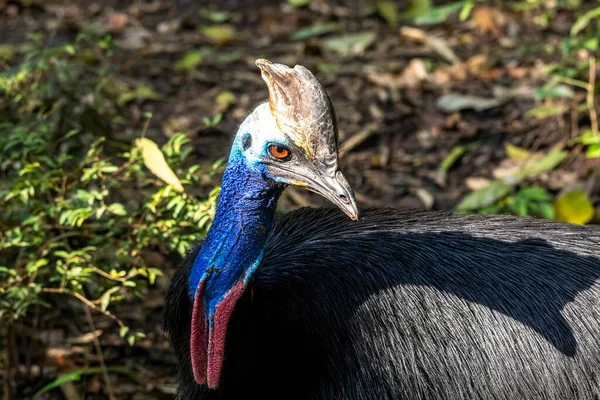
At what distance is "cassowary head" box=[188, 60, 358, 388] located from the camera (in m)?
2.33

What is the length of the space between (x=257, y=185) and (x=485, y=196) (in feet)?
8.04

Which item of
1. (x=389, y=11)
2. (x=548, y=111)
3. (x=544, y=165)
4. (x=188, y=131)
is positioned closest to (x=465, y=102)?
(x=548, y=111)

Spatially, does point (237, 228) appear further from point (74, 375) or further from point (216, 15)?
point (216, 15)

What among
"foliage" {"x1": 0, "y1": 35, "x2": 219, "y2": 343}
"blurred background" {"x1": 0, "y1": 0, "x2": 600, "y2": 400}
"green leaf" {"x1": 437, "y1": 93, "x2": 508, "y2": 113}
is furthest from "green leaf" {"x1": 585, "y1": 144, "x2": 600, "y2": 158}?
"foliage" {"x1": 0, "y1": 35, "x2": 219, "y2": 343}

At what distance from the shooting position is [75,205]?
3.31m

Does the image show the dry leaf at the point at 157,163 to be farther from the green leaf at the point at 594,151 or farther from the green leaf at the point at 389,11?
the green leaf at the point at 389,11

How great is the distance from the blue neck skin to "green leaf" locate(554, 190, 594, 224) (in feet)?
7.40

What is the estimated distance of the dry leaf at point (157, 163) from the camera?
3.23 m

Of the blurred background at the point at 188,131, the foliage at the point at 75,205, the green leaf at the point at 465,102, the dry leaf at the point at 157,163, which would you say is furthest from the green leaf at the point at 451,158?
the dry leaf at the point at 157,163

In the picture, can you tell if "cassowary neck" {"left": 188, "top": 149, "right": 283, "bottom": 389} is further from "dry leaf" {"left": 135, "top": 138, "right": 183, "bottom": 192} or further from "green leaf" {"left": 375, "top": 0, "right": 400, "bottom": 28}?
"green leaf" {"left": 375, "top": 0, "right": 400, "bottom": 28}

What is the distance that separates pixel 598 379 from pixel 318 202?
233cm

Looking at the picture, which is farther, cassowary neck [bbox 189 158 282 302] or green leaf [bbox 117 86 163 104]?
green leaf [bbox 117 86 163 104]

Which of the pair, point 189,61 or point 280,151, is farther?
point 189,61

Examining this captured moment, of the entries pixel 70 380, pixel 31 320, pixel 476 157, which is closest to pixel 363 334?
pixel 70 380
